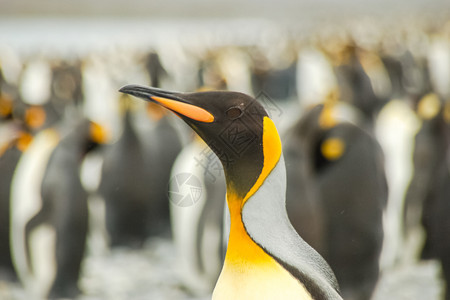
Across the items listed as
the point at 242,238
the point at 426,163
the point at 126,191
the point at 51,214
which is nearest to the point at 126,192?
the point at 126,191

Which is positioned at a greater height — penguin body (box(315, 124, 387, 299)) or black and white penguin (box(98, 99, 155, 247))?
penguin body (box(315, 124, 387, 299))

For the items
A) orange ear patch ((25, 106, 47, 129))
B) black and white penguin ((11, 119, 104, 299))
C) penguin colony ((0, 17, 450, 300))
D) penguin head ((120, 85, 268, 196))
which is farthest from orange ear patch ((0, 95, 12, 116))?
penguin head ((120, 85, 268, 196))

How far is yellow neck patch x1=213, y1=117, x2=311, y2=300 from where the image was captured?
0.67m

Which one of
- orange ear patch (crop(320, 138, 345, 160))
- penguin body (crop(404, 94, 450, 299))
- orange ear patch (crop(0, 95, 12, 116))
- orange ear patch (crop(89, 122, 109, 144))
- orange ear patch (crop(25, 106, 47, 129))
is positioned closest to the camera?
orange ear patch (crop(320, 138, 345, 160))

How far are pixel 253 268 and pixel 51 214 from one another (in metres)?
1.48

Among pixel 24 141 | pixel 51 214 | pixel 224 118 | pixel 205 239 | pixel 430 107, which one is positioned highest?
pixel 224 118

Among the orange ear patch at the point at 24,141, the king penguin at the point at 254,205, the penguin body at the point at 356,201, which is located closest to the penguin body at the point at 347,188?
the penguin body at the point at 356,201

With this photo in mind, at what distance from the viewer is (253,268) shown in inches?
26.7

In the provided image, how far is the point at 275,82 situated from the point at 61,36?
6558 mm

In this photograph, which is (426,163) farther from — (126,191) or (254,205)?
(254,205)

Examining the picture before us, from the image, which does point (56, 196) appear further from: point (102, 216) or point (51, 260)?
point (102, 216)

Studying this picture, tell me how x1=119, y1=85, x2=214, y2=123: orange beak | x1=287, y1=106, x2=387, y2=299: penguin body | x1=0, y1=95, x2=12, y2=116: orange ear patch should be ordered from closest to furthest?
1. x1=119, y1=85, x2=214, y2=123: orange beak
2. x1=287, y1=106, x2=387, y2=299: penguin body
3. x1=0, y1=95, x2=12, y2=116: orange ear patch

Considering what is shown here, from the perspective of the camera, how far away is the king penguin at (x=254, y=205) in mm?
641

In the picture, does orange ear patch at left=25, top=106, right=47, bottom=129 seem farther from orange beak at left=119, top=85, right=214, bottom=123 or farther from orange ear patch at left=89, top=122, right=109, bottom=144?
orange beak at left=119, top=85, right=214, bottom=123
